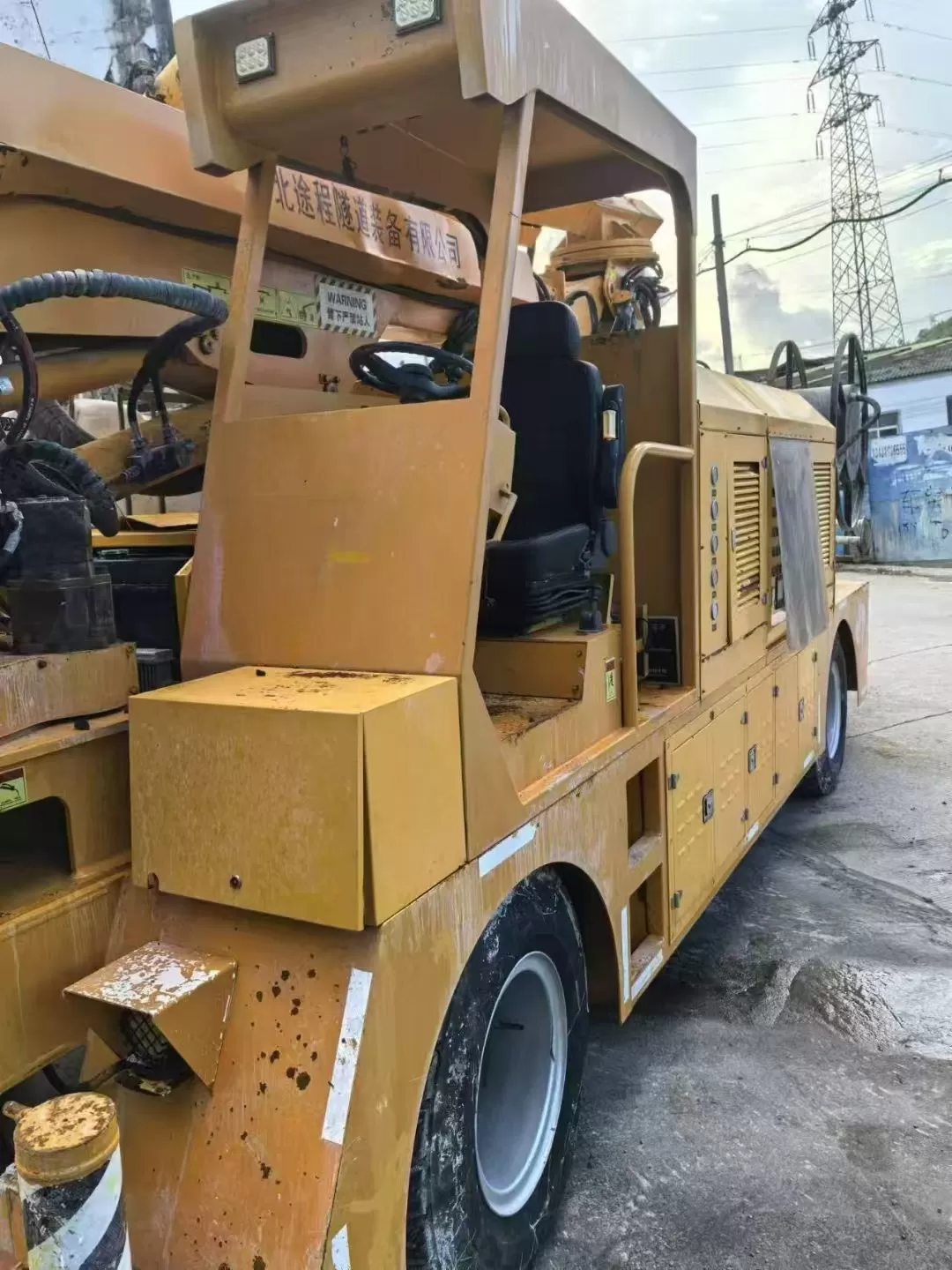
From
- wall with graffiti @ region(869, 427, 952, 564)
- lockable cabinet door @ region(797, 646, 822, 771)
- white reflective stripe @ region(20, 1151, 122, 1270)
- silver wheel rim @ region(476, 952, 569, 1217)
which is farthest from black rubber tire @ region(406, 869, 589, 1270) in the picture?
wall with graffiti @ region(869, 427, 952, 564)

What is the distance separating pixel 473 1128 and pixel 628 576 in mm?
1369

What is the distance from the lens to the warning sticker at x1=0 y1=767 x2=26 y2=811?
1676 mm

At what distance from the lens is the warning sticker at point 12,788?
1676 millimetres

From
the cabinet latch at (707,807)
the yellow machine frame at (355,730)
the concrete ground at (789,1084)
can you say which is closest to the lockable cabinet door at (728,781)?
the cabinet latch at (707,807)

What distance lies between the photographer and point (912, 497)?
798 inches

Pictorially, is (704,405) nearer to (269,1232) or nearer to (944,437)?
(269,1232)

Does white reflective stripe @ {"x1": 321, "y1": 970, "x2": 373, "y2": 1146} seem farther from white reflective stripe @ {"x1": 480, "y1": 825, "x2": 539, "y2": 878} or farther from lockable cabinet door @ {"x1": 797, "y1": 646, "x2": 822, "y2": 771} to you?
lockable cabinet door @ {"x1": 797, "y1": 646, "x2": 822, "y2": 771}

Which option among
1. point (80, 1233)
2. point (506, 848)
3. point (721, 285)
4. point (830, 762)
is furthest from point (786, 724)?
point (721, 285)

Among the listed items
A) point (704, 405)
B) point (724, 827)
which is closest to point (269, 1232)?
point (724, 827)

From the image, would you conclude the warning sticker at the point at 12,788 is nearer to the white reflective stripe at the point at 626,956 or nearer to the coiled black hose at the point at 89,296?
the coiled black hose at the point at 89,296

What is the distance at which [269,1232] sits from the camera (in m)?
1.59

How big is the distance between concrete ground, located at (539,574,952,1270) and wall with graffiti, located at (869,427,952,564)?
1670cm

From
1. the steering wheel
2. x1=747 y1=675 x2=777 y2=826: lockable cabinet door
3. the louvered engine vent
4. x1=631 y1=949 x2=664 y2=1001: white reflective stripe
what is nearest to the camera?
the steering wheel

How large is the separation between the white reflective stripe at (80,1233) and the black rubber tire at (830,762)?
4.60 m
